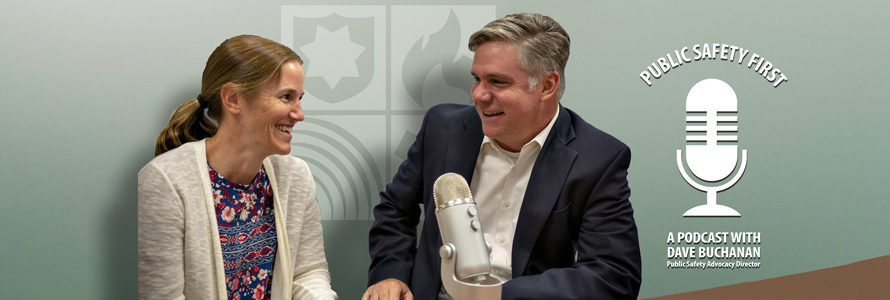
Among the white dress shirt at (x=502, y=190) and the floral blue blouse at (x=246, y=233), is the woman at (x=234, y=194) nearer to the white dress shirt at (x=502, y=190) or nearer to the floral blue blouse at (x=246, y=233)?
the floral blue blouse at (x=246, y=233)

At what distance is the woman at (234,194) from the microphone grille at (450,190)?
703 mm

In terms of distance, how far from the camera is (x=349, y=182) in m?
2.82

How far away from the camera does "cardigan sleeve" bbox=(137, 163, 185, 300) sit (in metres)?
1.98

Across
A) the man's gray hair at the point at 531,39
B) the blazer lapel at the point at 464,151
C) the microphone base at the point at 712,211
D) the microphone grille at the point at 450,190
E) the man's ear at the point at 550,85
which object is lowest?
the microphone base at the point at 712,211

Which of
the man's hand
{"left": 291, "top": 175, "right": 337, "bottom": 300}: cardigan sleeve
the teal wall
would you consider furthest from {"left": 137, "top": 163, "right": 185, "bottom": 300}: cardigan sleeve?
the teal wall

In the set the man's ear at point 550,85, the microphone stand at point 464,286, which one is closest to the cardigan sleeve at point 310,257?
the microphone stand at point 464,286

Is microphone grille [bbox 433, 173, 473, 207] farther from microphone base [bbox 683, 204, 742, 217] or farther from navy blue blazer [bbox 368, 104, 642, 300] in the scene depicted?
microphone base [bbox 683, 204, 742, 217]

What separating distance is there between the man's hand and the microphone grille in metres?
0.73

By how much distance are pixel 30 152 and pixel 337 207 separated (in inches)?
51.5

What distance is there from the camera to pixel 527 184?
7.47ft

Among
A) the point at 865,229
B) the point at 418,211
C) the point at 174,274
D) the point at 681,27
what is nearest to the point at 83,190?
the point at 174,274

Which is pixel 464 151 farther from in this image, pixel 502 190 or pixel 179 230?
pixel 179 230

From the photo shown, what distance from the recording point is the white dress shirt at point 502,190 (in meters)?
2.31

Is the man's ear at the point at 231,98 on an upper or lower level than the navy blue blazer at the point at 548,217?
upper
